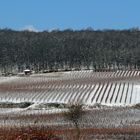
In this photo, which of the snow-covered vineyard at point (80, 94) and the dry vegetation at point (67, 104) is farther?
the snow-covered vineyard at point (80, 94)

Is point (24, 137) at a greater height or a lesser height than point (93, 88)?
greater

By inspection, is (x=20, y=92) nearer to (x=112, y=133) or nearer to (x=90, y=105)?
(x=90, y=105)

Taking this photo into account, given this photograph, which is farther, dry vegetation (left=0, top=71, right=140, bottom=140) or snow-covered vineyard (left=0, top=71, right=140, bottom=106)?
snow-covered vineyard (left=0, top=71, right=140, bottom=106)

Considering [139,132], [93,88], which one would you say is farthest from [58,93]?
[139,132]

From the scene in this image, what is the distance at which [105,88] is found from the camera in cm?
7638

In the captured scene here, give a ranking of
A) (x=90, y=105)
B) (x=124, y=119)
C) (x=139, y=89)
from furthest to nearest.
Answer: (x=139, y=89)
(x=90, y=105)
(x=124, y=119)

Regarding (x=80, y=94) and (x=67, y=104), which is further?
(x=80, y=94)

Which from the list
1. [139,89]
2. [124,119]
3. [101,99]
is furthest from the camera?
[139,89]

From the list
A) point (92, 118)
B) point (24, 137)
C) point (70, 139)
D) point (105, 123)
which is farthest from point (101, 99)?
point (24, 137)

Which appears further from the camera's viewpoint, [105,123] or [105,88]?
[105,88]

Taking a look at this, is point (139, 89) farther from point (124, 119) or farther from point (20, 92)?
point (124, 119)

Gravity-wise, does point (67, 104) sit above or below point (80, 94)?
above

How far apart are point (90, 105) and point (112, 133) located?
30.7 m

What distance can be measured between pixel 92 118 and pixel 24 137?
27.6m
